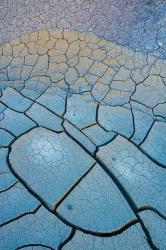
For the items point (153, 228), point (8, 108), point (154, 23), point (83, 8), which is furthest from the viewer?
point (83, 8)

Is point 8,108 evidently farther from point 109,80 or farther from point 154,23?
point 154,23

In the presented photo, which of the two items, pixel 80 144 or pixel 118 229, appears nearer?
pixel 118 229

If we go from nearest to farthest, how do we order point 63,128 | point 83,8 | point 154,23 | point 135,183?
1. point 135,183
2. point 63,128
3. point 154,23
4. point 83,8

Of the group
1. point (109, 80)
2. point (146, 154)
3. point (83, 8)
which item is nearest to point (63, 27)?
point (83, 8)

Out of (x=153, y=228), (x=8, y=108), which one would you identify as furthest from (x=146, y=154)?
(x=8, y=108)

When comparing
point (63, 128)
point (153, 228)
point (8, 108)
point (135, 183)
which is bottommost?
point (153, 228)

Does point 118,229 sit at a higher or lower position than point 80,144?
lower

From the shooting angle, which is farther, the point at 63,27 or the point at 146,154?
the point at 63,27

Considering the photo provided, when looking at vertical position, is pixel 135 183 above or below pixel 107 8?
below
